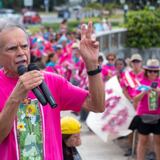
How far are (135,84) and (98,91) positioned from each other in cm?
453

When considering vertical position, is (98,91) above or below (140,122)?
above

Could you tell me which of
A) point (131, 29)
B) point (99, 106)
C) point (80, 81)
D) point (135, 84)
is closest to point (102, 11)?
point (131, 29)

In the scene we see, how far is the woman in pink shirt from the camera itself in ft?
21.5

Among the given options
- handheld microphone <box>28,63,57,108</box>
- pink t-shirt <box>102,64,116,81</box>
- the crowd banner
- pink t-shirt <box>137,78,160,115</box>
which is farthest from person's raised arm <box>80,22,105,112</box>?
pink t-shirt <box>102,64,116,81</box>

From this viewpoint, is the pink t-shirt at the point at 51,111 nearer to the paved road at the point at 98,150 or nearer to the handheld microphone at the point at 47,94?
the handheld microphone at the point at 47,94

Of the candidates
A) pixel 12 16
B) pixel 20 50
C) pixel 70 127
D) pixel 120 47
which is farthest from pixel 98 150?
pixel 120 47

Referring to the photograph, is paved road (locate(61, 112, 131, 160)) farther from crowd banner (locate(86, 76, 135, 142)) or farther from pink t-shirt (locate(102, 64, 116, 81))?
pink t-shirt (locate(102, 64, 116, 81))

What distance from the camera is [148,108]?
6660 mm

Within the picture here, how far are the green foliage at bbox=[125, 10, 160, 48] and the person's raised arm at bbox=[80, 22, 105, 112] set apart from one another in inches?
563

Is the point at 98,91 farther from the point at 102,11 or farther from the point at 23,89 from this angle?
the point at 102,11

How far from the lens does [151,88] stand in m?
6.46

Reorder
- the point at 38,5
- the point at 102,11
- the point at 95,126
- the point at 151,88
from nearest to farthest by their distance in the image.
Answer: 1. the point at 151,88
2. the point at 95,126
3. the point at 102,11
4. the point at 38,5

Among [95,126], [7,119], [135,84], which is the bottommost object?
[95,126]

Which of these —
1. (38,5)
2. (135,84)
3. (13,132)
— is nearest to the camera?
(13,132)
